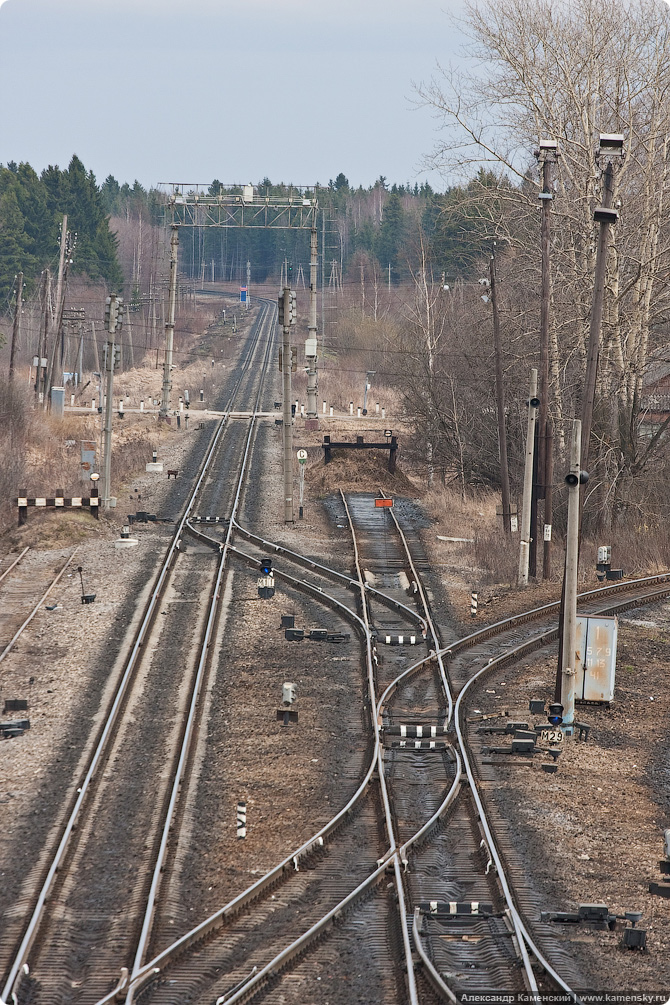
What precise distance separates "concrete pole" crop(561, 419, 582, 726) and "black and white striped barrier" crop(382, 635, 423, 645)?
427 cm

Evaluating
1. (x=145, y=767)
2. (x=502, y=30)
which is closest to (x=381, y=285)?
(x=502, y=30)

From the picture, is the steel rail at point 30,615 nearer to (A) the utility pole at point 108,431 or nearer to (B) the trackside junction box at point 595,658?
(A) the utility pole at point 108,431

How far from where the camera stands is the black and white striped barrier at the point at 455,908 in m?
9.91

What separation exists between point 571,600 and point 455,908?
675 centimetres

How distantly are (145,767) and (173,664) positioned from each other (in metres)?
4.55

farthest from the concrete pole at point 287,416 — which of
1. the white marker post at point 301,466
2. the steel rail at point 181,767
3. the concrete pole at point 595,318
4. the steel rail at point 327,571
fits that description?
the concrete pole at point 595,318

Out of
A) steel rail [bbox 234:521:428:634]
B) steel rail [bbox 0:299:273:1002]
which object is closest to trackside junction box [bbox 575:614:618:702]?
steel rail [bbox 234:521:428:634]

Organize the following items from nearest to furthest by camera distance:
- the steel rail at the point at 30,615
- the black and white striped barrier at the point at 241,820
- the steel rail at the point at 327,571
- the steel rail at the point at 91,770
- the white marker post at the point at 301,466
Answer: the steel rail at the point at 91,770
the black and white striped barrier at the point at 241,820
the steel rail at the point at 30,615
the steel rail at the point at 327,571
the white marker post at the point at 301,466

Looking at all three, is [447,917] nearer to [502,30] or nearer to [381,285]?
[502,30]

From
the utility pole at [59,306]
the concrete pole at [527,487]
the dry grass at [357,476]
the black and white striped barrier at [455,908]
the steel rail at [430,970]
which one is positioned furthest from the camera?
the utility pole at [59,306]

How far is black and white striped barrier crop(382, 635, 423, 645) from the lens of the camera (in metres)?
19.8

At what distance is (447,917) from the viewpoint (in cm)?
988

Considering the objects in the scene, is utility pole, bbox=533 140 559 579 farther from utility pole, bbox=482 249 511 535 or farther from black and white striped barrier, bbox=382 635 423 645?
black and white striped barrier, bbox=382 635 423 645

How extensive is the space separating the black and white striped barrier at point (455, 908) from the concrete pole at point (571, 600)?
5679 millimetres
